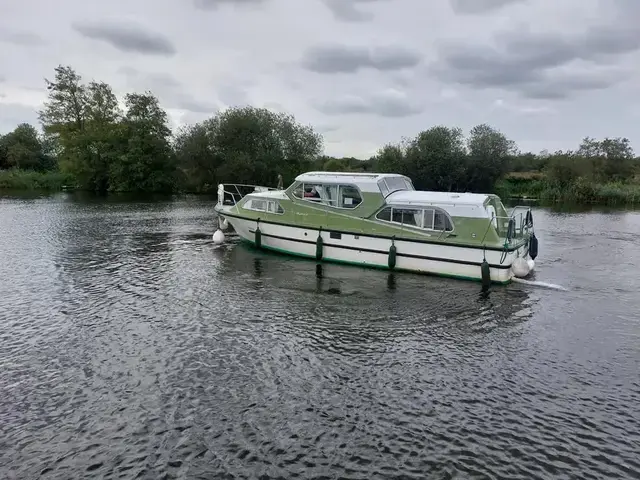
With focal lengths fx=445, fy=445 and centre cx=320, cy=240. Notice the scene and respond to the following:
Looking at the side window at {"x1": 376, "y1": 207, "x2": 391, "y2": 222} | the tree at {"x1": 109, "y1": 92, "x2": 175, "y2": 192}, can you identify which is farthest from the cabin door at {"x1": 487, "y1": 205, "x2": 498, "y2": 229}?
the tree at {"x1": 109, "y1": 92, "x2": 175, "y2": 192}

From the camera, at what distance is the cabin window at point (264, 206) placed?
926 inches

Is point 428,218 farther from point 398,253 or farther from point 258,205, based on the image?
point 258,205

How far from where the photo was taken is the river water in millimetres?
7562

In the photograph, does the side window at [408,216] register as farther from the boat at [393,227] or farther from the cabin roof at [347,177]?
the cabin roof at [347,177]

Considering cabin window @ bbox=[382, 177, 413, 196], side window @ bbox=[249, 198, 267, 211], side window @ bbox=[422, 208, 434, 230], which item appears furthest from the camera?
side window @ bbox=[249, 198, 267, 211]

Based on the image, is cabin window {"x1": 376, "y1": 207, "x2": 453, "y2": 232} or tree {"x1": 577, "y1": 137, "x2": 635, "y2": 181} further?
tree {"x1": 577, "y1": 137, "x2": 635, "y2": 181}

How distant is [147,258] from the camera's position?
74.5 feet

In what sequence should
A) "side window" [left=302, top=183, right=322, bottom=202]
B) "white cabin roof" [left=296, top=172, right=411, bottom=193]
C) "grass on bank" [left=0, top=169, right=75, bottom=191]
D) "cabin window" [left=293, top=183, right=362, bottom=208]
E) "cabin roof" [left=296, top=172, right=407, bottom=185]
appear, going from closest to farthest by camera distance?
"white cabin roof" [left=296, top=172, right=411, bottom=193] < "cabin roof" [left=296, top=172, right=407, bottom=185] < "cabin window" [left=293, top=183, right=362, bottom=208] < "side window" [left=302, top=183, right=322, bottom=202] < "grass on bank" [left=0, top=169, right=75, bottom=191]

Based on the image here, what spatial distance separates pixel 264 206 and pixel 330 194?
13.2 ft

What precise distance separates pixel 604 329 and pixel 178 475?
12809mm

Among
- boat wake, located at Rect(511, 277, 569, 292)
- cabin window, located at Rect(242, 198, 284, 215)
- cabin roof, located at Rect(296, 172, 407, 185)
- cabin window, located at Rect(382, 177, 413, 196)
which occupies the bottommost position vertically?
boat wake, located at Rect(511, 277, 569, 292)

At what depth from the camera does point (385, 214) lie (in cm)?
2067

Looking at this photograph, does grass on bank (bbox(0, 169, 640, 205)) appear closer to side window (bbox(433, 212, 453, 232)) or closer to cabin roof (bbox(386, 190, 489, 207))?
cabin roof (bbox(386, 190, 489, 207))

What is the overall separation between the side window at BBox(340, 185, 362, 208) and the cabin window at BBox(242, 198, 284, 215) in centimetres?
353
